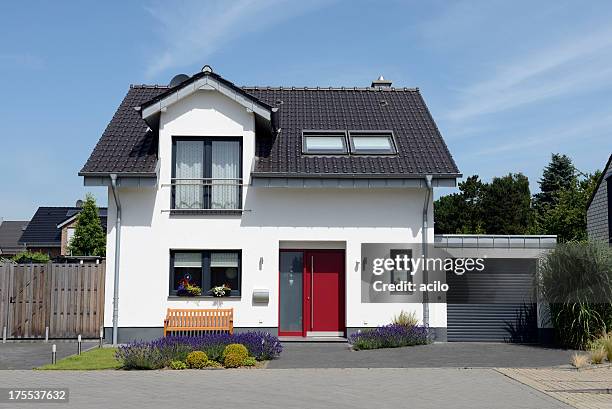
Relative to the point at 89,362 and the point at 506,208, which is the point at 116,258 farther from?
the point at 506,208

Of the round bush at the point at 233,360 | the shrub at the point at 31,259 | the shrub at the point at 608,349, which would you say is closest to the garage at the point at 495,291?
the shrub at the point at 608,349

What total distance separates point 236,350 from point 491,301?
25.0 feet

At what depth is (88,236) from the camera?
164 ft

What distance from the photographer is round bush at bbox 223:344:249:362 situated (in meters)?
13.9

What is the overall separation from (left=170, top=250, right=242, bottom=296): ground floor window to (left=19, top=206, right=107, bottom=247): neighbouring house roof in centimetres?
4605

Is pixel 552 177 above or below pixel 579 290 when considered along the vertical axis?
above

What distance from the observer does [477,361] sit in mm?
14531

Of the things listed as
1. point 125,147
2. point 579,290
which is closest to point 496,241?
point 579,290

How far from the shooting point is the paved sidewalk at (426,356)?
14.1 meters

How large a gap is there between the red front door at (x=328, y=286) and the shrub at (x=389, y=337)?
4.24ft

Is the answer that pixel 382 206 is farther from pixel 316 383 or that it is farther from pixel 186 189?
pixel 316 383

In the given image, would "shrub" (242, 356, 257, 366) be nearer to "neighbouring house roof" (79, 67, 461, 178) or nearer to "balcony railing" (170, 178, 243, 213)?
"balcony railing" (170, 178, 243, 213)

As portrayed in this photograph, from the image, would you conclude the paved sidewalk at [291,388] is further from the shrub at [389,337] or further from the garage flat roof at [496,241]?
the garage flat roof at [496,241]

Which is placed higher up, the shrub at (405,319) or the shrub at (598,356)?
the shrub at (405,319)
